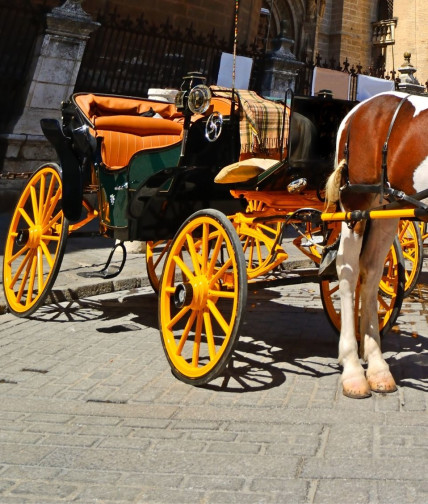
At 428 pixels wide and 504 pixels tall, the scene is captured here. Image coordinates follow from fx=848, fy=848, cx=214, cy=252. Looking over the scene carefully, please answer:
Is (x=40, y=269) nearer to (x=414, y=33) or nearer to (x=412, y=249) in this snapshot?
(x=412, y=249)

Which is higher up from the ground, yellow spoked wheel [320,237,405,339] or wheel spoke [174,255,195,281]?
wheel spoke [174,255,195,281]

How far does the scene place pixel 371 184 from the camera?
511 centimetres

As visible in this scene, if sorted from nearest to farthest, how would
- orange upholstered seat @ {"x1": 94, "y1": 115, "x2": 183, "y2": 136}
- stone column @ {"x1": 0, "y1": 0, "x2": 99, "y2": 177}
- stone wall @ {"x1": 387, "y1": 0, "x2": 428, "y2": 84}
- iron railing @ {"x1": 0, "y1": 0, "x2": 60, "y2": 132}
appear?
orange upholstered seat @ {"x1": 94, "y1": 115, "x2": 183, "y2": 136}
stone column @ {"x1": 0, "y1": 0, "x2": 99, "y2": 177}
iron railing @ {"x1": 0, "y1": 0, "x2": 60, "y2": 132}
stone wall @ {"x1": 387, "y1": 0, "x2": 428, "y2": 84}

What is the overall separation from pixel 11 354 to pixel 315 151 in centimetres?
252

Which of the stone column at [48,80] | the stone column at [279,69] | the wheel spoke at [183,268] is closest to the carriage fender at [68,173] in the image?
the wheel spoke at [183,268]

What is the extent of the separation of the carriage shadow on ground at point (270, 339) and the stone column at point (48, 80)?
5384 mm

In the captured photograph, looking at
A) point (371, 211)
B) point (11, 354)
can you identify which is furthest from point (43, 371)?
point (371, 211)

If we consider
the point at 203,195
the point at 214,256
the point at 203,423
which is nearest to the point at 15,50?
the point at 203,195

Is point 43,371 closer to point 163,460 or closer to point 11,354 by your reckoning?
point 11,354

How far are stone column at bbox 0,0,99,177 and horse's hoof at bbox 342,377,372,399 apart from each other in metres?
8.94

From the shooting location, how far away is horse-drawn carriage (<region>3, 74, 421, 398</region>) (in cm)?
530

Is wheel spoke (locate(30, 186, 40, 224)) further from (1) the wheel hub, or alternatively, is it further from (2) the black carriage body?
(1) the wheel hub

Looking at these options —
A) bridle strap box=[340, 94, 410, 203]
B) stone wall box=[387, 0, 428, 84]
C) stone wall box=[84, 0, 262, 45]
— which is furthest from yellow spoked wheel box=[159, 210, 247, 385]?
stone wall box=[387, 0, 428, 84]

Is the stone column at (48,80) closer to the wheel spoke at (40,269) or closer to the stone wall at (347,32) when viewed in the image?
the wheel spoke at (40,269)
